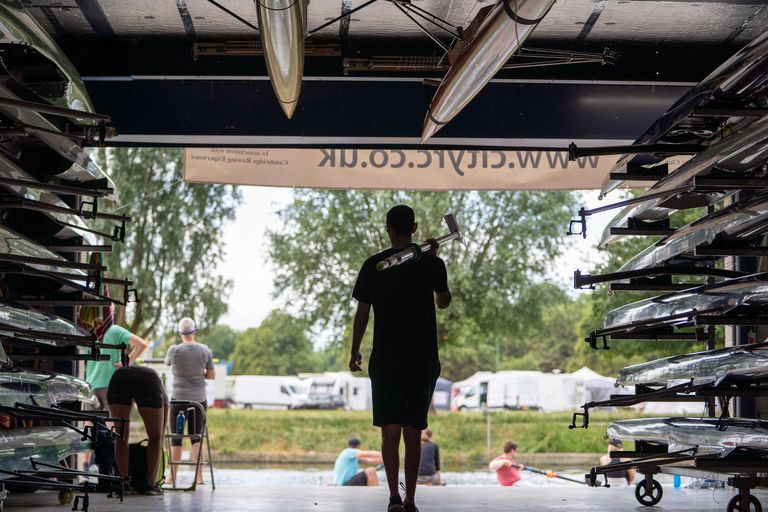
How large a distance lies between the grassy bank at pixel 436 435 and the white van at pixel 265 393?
6.83m

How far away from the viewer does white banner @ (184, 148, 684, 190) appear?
6.61 m

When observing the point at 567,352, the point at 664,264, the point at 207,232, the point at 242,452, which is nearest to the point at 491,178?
the point at 664,264

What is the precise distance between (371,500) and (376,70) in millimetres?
3108

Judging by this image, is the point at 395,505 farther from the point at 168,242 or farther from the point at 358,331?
the point at 168,242

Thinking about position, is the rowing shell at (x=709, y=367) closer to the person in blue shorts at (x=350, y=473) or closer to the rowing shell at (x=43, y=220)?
the rowing shell at (x=43, y=220)

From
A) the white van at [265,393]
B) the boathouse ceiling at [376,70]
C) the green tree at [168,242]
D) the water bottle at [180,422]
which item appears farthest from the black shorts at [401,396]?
the white van at [265,393]

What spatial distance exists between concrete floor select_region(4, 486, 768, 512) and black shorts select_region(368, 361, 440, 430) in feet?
2.79

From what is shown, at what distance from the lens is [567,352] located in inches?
2296

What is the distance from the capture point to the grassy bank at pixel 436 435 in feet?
68.3

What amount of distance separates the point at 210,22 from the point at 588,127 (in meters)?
3.07

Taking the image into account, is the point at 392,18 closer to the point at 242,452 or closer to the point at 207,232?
the point at 207,232

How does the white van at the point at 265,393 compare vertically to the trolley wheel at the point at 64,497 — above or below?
below

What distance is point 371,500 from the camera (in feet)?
15.7

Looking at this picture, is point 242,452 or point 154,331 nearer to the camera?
point 154,331
